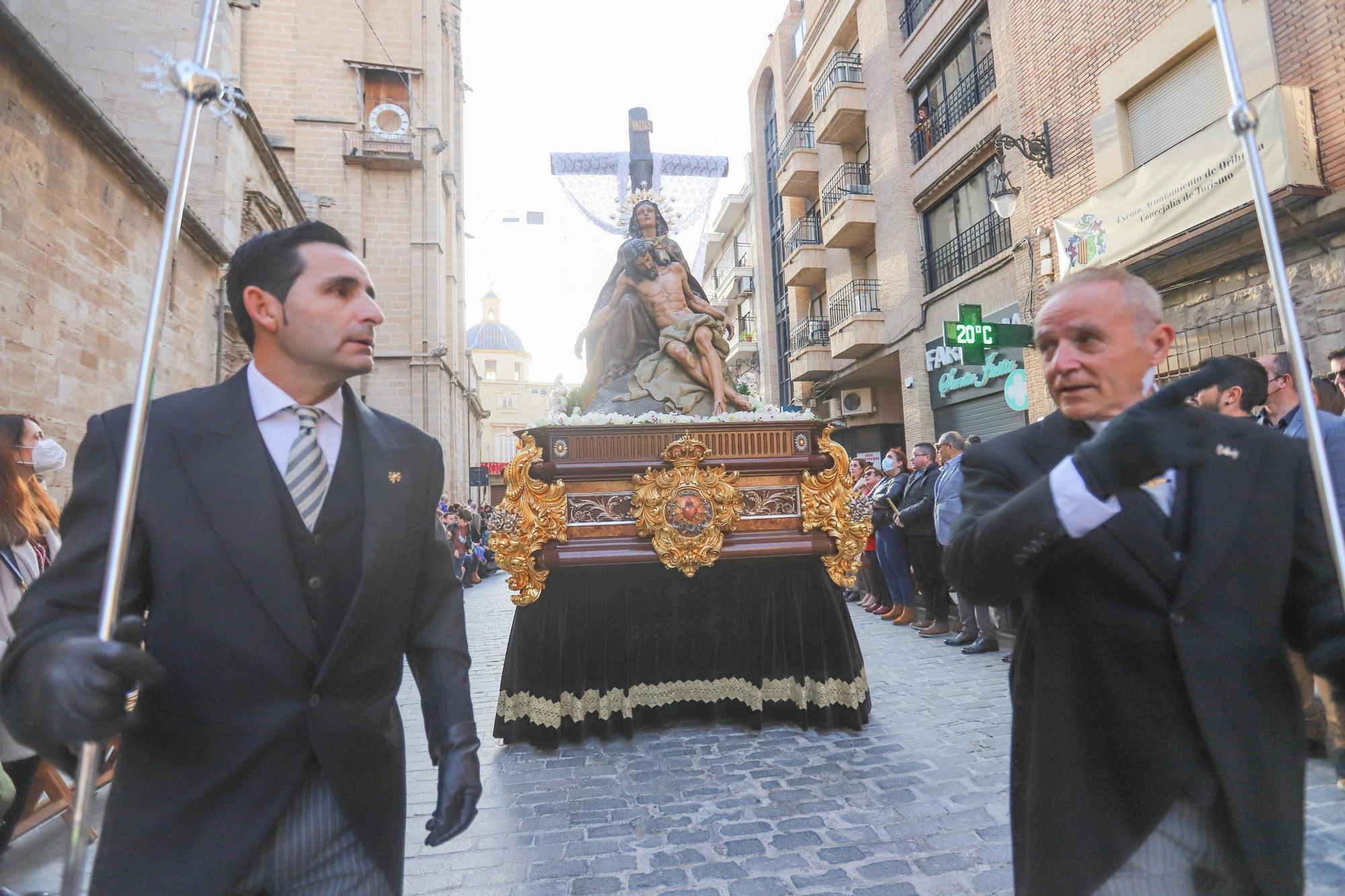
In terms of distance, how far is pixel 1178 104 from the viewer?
10039mm

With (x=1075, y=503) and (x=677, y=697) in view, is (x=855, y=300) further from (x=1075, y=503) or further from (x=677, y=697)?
(x=1075, y=503)

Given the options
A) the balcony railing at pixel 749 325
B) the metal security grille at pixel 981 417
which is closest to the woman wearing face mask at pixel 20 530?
the metal security grille at pixel 981 417

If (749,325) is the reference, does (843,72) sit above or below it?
above

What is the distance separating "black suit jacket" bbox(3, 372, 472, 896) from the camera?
4.63 feet

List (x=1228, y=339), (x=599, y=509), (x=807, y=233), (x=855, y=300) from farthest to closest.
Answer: (x=807, y=233), (x=855, y=300), (x=1228, y=339), (x=599, y=509)

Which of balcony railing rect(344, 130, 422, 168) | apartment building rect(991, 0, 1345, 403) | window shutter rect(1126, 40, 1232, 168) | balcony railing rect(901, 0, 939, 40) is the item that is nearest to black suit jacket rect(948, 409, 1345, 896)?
apartment building rect(991, 0, 1345, 403)

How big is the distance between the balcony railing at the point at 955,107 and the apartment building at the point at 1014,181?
46 millimetres

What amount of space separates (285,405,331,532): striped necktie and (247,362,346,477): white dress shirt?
1cm

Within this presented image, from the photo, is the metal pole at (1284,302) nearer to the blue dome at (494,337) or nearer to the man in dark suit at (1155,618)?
the man in dark suit at (1155,618)

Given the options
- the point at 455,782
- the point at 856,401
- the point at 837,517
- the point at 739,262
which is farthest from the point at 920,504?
the point at 739,262

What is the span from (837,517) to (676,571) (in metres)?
1.14

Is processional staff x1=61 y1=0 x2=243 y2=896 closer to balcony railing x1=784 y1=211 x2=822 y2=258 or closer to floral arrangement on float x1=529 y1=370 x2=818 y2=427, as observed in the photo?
floral arrangement on float x1=529 y1=370 x2=818 y2=427

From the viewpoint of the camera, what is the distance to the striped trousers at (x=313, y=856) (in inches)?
59.3

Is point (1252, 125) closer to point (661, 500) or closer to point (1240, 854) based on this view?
point (1240, 854)
